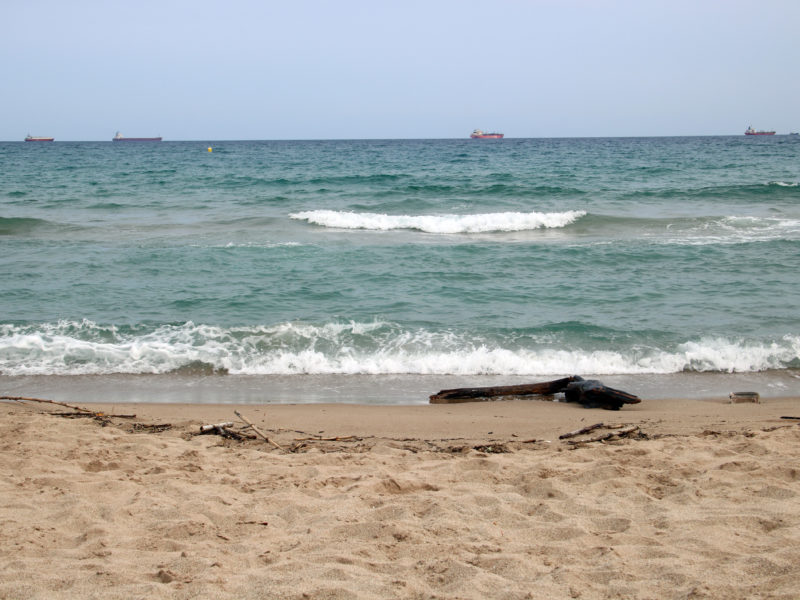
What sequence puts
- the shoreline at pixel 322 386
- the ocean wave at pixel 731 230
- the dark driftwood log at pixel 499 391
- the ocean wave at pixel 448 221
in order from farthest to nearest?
the ocean wave at pixel 448 221, the ocean wave at pixel 731 230, the shoreline at pixel 322 386, the dark driftwood log at pixel 499 391

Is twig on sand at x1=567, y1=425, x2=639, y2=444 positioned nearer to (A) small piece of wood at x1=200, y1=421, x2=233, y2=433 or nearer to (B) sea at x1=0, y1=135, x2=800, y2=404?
(B) sea at x1=0, y1=135, x2=800, y2=404

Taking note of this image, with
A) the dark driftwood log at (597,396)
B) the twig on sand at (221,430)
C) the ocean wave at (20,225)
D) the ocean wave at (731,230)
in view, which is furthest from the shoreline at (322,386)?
the ocean wave at (20,225)

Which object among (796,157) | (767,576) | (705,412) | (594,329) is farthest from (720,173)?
(767,576)

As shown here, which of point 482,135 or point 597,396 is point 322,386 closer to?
point 597,396

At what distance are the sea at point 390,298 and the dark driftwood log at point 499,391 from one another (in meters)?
0.30

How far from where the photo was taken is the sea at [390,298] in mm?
7676

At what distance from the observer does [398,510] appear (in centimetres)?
371

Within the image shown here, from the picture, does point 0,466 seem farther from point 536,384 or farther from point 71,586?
point 536,384

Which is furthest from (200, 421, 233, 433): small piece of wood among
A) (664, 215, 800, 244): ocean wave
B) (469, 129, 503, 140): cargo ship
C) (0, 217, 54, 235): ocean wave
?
(469, 129, 503, 140): cargo ship

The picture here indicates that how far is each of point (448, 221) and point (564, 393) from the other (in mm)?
12506

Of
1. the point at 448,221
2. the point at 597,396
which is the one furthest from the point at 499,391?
the point at 448,221

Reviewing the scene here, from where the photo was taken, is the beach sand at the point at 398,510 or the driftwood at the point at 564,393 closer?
the beach sand at the point at 398,510

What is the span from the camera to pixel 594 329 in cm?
880

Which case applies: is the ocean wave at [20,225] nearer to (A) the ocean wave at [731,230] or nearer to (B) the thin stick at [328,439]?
(B) the thin stick at [328,439]
